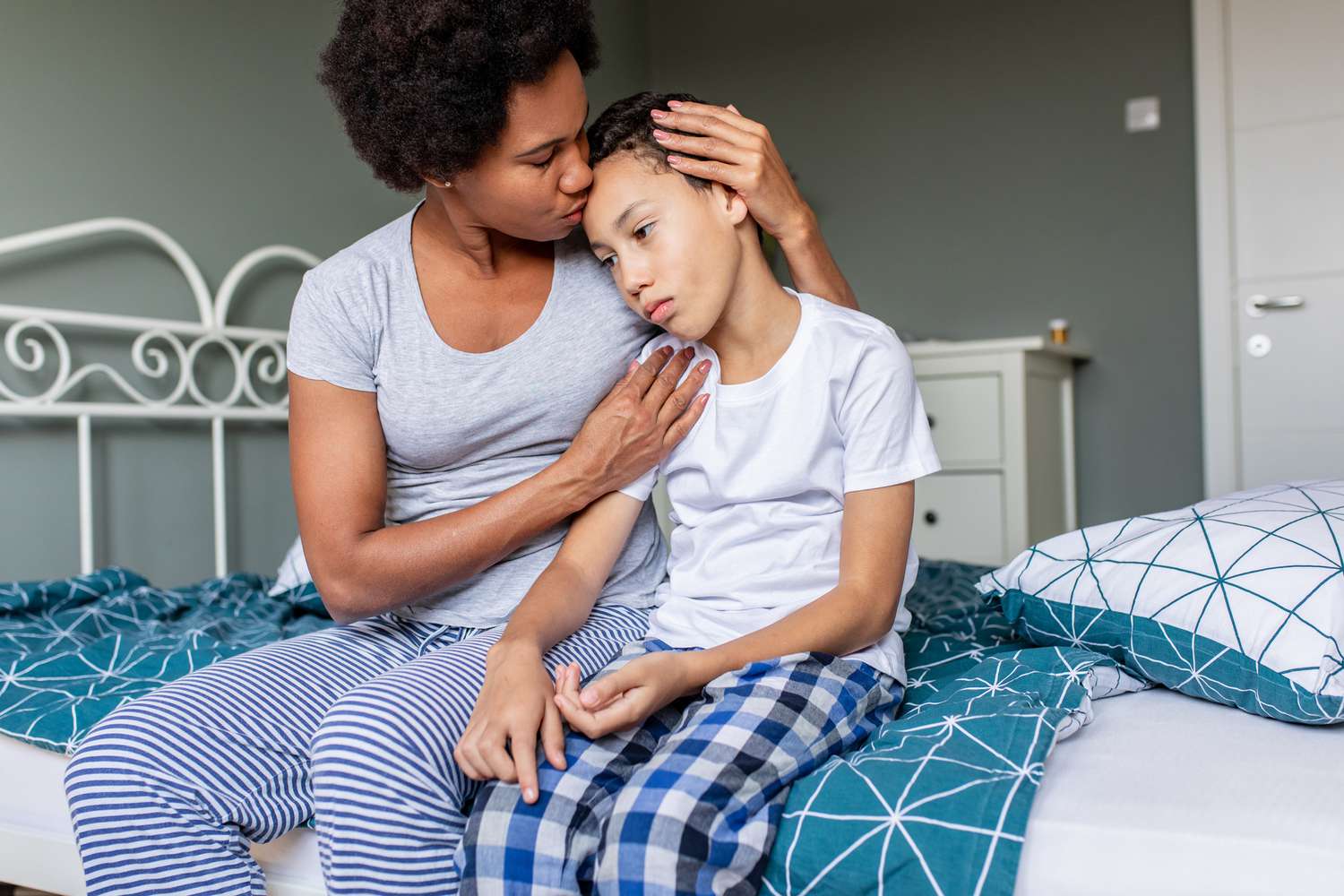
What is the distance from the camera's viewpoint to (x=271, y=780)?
89 cm

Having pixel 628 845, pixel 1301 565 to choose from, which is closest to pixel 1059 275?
pixel 1301 565

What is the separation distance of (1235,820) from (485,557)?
2.19 ft

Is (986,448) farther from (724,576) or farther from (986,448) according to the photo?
(724,576)

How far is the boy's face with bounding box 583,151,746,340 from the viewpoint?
1003 mm

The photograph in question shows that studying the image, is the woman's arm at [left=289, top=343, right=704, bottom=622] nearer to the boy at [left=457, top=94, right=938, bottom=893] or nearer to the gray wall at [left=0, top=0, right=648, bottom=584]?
the boy at [left=457, top=94, right=938, bottom=893]

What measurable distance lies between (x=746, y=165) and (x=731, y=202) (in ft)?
0.13

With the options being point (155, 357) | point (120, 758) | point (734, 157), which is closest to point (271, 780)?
point (120, 758)

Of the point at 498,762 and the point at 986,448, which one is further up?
the point at 986,448

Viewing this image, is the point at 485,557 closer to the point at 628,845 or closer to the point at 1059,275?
the point at 628,845

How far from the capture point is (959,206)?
3.00 meters

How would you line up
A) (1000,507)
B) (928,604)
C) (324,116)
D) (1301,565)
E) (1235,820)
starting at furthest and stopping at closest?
(1000,507)
(324,116)
(928,604)
(1301,565)
(1235,820)

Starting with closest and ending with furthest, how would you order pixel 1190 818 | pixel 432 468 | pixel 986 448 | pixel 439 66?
1. pixel 1190 818
2. pixel 439 66
3. pixel 432 468
4. pixel 986 448

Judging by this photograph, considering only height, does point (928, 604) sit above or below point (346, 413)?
below

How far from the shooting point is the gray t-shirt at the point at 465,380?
1.07 meters
